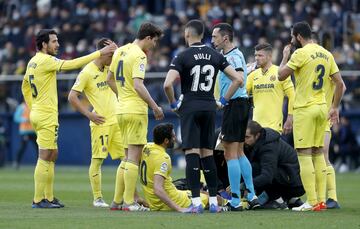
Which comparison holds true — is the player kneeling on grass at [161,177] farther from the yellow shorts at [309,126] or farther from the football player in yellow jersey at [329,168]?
the football player in yellow jersey at [329,168]

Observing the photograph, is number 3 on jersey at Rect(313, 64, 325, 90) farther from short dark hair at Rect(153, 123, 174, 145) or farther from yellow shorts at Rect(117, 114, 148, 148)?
yellow shorts at Rect(117, 114, 148, 148)

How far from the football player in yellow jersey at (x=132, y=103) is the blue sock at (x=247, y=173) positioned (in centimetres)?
144

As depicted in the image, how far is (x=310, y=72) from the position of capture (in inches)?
537

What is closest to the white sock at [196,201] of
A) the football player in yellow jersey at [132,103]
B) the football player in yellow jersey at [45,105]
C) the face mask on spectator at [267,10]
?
the football player in yellow jersey at [132,103]

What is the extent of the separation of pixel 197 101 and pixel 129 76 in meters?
1.14

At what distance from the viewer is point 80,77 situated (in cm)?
1515

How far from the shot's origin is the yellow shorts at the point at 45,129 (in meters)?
14.4

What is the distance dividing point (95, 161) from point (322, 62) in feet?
12.7

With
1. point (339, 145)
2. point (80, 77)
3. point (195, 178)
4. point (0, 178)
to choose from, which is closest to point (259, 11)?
point (339, 145)

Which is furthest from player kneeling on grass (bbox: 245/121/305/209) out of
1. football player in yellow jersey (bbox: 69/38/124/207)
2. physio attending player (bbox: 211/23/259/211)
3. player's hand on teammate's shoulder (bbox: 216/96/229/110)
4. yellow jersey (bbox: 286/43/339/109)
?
football player in yellow jersey (bbox: 69/38/124/207)

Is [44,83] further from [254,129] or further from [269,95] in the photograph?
[269,95]

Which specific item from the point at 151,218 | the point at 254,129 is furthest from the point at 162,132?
the point at 151,218

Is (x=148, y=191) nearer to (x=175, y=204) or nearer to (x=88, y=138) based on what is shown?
(x=175, y=204)

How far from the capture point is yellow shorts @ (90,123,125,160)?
1515 cm
